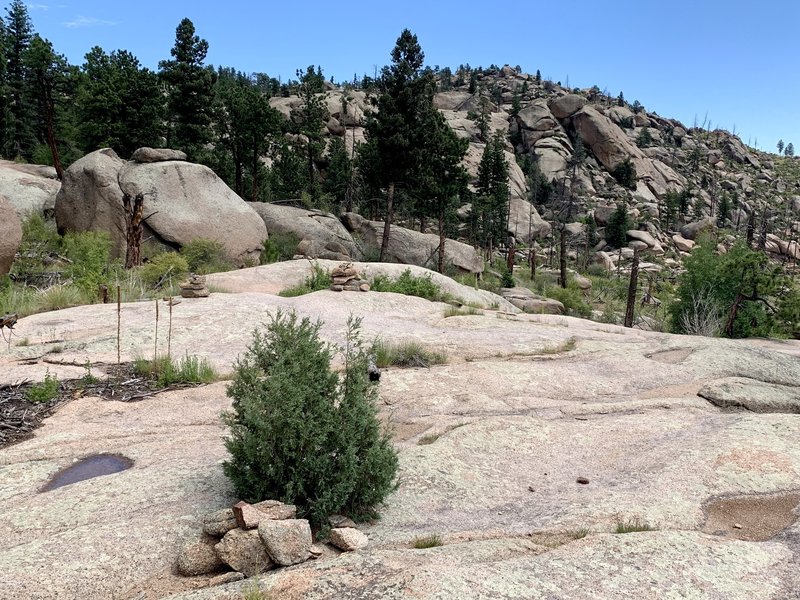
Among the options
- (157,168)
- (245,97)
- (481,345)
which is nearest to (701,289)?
(481,345)

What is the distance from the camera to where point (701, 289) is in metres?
18.7

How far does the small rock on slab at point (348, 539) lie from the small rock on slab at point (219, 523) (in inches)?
24.2

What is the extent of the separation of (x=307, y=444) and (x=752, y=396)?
6225 millimetres

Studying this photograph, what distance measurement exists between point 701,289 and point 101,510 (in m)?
18.7

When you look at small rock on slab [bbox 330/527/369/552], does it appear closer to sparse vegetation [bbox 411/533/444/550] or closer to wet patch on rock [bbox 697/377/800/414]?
sparse vegetation [bbox 411/533/444/550]

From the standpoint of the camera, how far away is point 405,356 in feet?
29.3

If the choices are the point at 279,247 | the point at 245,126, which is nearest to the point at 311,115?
the point at 245,126

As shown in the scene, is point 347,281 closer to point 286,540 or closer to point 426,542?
point 426,542

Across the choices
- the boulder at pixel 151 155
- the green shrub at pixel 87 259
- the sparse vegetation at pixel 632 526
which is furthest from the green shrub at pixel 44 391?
the boulder at pixel 151 155

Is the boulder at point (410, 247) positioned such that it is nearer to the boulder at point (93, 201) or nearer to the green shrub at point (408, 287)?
the boulder at point (93, 201)

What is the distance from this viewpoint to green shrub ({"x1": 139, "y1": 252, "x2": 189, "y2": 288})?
15334 mm

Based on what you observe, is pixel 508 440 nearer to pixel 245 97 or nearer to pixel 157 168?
pixel 157 168

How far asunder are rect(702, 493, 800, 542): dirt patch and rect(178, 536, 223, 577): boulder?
3.21 m

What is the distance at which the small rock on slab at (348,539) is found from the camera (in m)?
3.61
